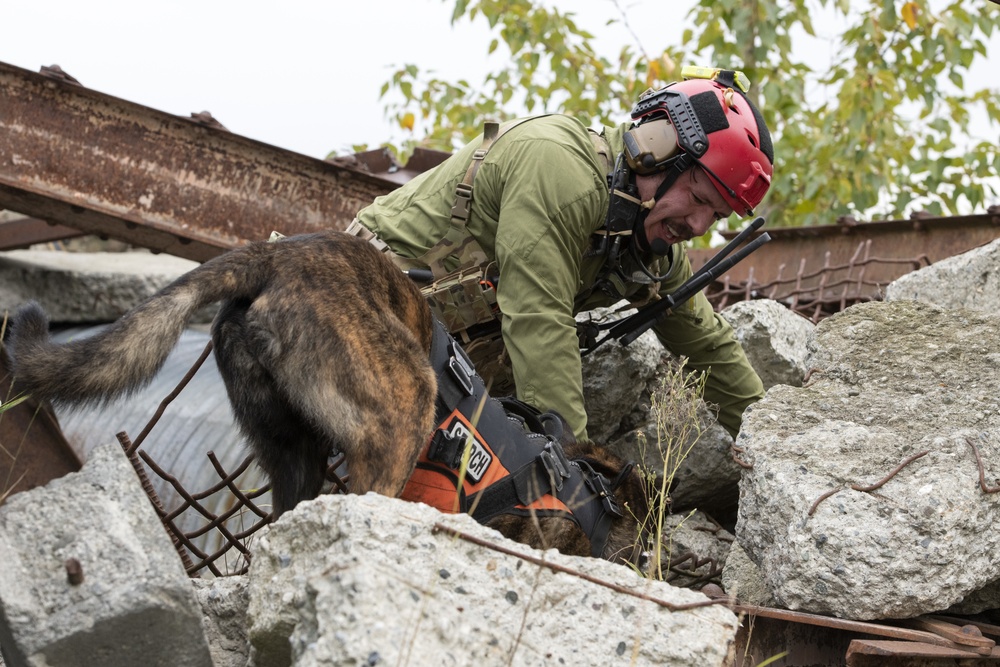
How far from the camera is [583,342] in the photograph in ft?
16.3

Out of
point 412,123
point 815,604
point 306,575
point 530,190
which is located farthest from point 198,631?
point 412,123

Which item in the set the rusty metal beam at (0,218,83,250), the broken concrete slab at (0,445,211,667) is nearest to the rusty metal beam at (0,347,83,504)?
the broken concrete slab at (0,445,211,667)

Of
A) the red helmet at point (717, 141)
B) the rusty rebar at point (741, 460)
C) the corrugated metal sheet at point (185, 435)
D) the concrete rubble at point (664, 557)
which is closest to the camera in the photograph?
the concrete rubble at point (664, 557)

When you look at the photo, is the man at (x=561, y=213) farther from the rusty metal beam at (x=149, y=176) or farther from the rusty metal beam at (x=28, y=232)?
the rusty metal beam at (x=28, y=232)

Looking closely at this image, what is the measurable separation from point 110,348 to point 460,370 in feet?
3.65

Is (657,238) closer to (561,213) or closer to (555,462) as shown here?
(561,213)

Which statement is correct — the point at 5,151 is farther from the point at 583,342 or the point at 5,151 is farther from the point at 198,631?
the point at 198,631

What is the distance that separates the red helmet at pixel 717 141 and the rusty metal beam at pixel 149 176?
2.17m

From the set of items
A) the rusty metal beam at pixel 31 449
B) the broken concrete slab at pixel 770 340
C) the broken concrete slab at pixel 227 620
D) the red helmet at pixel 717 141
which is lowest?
the broken concrete slab at pixel 227 620

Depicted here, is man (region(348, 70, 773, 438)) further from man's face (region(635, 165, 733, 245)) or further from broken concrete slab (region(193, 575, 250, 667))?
broken concrete slab (region(193, 575, 250, 667))

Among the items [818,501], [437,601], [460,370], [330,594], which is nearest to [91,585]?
[330,594]

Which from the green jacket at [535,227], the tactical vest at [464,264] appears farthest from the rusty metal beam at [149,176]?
the tactical vest at [464,264]

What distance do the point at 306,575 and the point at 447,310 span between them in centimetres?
237

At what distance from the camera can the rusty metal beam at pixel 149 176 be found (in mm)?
5566
